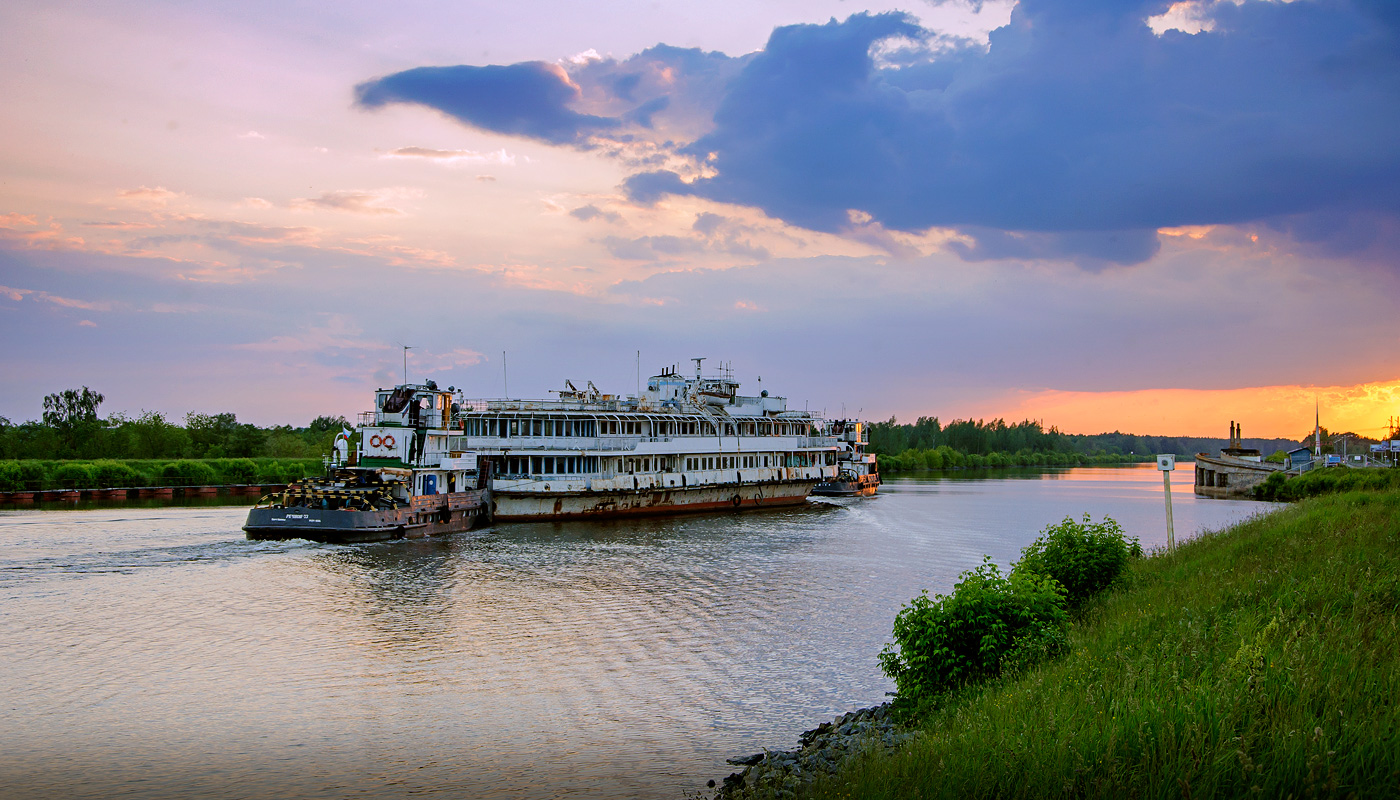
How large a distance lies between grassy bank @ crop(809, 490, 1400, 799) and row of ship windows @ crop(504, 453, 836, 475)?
4474 centimetres

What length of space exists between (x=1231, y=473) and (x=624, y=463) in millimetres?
70344

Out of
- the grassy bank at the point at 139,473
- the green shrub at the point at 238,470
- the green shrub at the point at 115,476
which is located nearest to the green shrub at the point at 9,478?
the grassy bank at the point at 139,473

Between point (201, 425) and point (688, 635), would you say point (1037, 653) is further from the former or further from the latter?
point (201, 425)

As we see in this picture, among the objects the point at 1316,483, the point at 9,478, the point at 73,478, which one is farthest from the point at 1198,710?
the point at 9,478

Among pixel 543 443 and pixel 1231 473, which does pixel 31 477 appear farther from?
pixel 1231 473

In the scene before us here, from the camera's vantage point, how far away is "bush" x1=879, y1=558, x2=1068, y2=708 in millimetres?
14109

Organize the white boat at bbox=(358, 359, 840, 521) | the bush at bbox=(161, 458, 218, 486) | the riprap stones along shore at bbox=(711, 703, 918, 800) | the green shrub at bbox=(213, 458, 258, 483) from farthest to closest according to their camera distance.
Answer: the green shrub at bbox=(213, 458, 258, 483) → the bush at bbox=(161, 458, 218, 486) → the white boat at bbox=(358, 359, 840, 521) → the riprap stones along shore at bbox=(711, 703, 918, 800)

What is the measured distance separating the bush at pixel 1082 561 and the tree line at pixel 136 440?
367 ft

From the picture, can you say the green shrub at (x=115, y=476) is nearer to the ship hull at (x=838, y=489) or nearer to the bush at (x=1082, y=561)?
the ship hull at (x=838, y=489)

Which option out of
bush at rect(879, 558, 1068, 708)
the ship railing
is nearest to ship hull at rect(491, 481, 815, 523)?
the ship railing

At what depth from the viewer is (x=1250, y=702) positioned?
8.35 metres

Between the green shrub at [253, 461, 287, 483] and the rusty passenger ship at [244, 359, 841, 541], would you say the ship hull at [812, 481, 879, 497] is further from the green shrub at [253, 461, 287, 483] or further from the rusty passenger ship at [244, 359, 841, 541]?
the green shrub at [253, 461, 287, 483]

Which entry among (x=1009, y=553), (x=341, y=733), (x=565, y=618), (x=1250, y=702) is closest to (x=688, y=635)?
(x=565, y=618)

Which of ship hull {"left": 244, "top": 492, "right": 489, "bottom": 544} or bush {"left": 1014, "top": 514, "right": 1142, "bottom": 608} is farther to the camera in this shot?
ship hull {"left": 244, "top": 492, "right": 489, "bottom": 544}
